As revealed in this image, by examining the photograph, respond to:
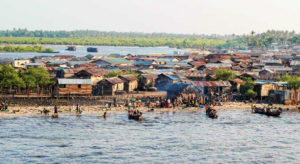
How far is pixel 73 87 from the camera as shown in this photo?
57.4 m

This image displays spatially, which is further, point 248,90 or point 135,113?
point 248,90

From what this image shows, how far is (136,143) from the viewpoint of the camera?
3903 cm

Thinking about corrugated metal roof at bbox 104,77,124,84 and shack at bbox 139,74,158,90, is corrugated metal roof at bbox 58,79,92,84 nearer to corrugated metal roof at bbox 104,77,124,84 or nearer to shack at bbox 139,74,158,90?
corrugated metal roof at bbox 104,77,124,84

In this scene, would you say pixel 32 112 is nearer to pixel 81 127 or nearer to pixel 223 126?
pixel 81 127

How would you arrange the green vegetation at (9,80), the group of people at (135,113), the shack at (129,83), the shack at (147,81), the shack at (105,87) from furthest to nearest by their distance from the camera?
the shack at (147,81) → the shack at (129,83) → the shack at (105,87) → the green vegetation at (9,80) → the group of people at (135,113)

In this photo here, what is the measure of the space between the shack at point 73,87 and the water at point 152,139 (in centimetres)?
931

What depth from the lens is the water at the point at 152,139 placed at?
3509cm

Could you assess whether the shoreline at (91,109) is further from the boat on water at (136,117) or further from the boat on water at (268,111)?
the boat on water at (136,117)

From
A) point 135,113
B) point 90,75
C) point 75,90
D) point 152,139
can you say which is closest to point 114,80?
point 90,75

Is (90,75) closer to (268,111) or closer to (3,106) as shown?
(3,106)

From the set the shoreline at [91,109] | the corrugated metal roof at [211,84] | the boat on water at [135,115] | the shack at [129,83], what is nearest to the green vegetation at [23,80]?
the shoreline at [91,109]

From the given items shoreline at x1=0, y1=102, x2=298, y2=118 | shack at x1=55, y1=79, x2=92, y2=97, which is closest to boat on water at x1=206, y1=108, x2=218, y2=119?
shoreline at x1=0, y1=102, x2=298, y2=118

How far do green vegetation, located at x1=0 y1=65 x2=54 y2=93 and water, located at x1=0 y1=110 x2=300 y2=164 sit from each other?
11.8 meters

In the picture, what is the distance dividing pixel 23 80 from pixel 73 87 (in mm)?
6524
